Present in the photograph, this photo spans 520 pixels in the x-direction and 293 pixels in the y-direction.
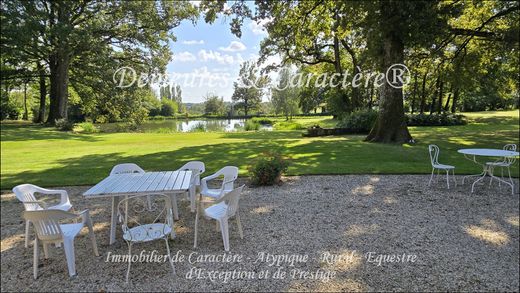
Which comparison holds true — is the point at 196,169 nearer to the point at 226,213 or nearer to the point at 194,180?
the point at 194,180

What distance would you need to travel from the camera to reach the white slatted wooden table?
405 cm

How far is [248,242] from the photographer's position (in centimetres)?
441

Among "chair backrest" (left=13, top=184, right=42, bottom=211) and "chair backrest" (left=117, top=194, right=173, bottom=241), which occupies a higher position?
"chair backrest" (left=13, top=184, right=42, bottom=211)

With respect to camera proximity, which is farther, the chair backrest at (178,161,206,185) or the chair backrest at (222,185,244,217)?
the chair backrest at (178,161,206,185)

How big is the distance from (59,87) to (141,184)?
969 inches

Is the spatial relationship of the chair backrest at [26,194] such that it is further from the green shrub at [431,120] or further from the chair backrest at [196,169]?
the green shrub at [431,120]

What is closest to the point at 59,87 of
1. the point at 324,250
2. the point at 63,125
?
the point at 63,125

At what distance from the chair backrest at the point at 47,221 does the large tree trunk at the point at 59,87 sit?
23595mm

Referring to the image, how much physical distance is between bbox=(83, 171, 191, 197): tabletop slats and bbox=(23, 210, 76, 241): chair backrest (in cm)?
43

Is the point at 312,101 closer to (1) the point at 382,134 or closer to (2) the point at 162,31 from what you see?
(2) the point at 162,31

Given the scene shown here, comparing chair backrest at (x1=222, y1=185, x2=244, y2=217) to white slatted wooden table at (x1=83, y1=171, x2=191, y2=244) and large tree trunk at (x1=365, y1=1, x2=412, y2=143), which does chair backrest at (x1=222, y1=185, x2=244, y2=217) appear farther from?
large tree trunk at (x1=365, y1=1, x2=412, y2=143)

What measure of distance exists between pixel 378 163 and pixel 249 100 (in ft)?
213

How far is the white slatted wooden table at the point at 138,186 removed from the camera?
405cm

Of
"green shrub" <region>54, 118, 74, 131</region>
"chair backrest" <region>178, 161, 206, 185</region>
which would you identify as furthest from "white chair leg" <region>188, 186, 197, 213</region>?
"green shrub" <region>54, 118, 74, 131</region>
